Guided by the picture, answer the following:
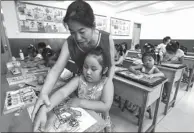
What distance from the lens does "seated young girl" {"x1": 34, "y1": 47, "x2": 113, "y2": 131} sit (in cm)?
46

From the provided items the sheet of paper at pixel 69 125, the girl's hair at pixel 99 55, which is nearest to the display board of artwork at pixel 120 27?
the girl's hair at pixel 99 55

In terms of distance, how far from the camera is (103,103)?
1.66 ft

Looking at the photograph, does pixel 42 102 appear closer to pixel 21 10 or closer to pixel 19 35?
pixel 19 35

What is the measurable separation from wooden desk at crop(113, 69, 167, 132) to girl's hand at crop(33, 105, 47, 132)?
0.50m

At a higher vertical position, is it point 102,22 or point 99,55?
point 102,22

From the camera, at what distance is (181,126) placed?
1.78 feet

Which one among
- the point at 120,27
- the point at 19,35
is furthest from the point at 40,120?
the point at 120,27

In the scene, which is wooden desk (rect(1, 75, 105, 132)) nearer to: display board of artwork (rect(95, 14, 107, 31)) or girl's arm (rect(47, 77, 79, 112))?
girl's arm (rect(47, 77, 79, 112))

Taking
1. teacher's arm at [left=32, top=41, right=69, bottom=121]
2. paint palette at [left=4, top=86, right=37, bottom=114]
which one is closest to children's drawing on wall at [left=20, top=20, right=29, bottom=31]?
paint palette at [left=4, top=86, right=37, bottom=114]

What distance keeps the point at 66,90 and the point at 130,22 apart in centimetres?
501

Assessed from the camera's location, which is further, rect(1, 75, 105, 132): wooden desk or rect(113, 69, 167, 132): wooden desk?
rect(113, 69, 167, 132): wooden desk

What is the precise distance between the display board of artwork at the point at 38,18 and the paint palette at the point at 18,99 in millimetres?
2179

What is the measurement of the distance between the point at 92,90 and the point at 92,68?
0.13 m

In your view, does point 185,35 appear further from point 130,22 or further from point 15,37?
point 130,22
